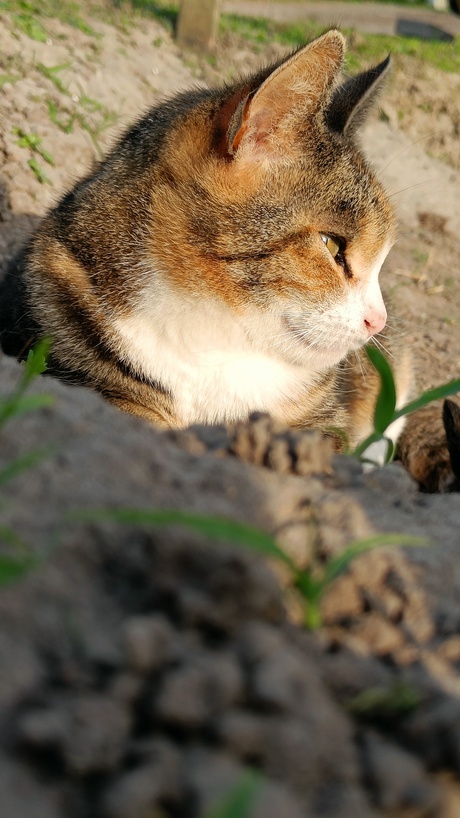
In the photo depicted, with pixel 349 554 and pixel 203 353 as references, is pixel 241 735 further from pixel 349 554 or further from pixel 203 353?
pixel 203 353

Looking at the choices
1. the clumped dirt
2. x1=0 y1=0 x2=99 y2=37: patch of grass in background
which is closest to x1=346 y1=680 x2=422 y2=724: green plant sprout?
the clumped dirt

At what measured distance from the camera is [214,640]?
3.52ft

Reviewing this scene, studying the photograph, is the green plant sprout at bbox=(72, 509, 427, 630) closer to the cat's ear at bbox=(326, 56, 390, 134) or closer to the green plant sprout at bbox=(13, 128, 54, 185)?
the cat's ear at bbox=(326, 56, 390, 134)

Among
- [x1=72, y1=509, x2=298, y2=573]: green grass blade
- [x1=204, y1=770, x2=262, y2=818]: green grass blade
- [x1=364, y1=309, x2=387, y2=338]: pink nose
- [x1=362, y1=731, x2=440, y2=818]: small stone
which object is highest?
[x1=204, y1=770, x2=262, y2=818]: green grass blade

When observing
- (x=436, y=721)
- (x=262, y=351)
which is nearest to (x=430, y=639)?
(x=436, y=721)

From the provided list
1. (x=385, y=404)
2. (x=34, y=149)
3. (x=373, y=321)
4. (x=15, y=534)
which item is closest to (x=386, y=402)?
(x=385, y=404)

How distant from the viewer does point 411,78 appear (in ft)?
22.9

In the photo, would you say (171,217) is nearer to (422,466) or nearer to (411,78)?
(422,466)

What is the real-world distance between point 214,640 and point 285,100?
1.87 meters

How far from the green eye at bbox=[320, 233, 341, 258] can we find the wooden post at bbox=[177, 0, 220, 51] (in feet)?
13.7

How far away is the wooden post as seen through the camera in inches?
238

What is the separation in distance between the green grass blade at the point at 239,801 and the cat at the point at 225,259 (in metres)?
1.82

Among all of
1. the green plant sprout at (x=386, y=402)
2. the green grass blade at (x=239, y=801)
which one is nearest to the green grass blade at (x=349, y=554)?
the green grass blade at (x=239, y=801)

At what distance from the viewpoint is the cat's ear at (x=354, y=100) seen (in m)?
2.75
